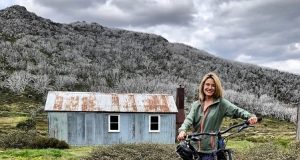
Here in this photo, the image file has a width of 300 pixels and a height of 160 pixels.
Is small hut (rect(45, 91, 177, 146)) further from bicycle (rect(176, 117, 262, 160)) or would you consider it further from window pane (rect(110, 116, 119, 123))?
bicycle (rect(176, 117, 262, 160))

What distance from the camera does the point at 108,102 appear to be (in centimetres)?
3281

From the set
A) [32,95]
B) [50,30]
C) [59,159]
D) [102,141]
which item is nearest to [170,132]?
[102,141]

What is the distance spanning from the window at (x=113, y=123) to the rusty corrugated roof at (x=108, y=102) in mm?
595

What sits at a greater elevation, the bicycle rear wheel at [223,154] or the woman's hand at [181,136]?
the woman's hand at [181,136]

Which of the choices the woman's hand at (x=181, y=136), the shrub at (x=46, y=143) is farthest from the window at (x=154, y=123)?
the woman's hand at (x=181, y=136)

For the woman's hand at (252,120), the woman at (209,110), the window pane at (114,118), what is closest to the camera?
the woman's hand at (252,120)

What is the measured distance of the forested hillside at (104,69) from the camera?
9981 centimetres

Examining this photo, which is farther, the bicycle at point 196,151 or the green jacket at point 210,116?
the green jacket at point 210,116

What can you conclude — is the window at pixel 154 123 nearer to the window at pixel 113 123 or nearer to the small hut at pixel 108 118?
the small hut at pixel 108 118

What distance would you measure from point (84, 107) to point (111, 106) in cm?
186

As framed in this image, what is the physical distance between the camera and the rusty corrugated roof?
32.0 m

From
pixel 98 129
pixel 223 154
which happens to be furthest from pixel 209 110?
pixel 98 129

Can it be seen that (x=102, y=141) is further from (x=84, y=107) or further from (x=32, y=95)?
(x=32, y=95)

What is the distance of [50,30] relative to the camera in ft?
540
